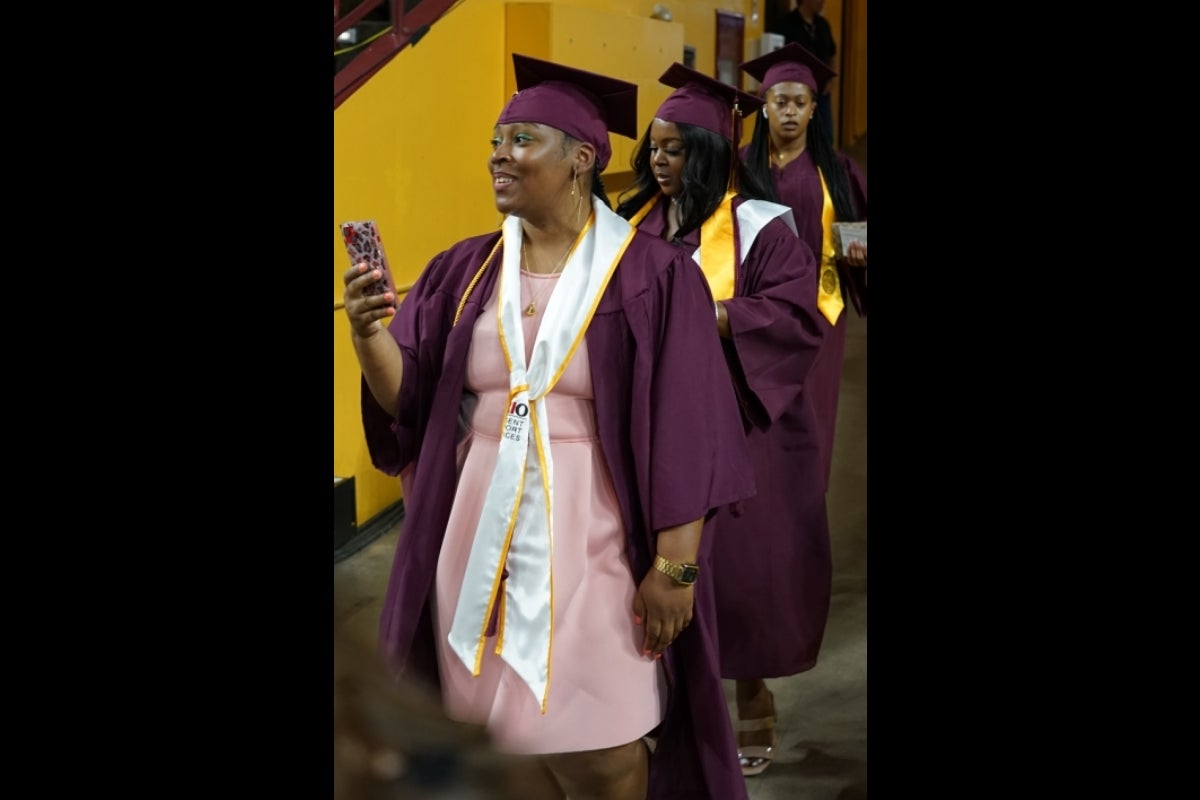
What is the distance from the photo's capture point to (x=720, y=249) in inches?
121

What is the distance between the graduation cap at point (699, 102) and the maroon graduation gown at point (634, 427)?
0.92 meters

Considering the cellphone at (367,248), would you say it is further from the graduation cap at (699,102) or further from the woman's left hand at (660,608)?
the graduation cap at (699,102)

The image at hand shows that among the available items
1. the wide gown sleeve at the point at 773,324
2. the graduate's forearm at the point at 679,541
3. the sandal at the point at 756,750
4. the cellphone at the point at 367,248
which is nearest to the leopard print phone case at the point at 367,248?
the cellphone at the point at 367,248

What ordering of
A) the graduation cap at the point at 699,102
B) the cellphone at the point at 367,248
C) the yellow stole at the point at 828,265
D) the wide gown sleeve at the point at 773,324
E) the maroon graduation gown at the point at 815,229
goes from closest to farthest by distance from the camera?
the cellphone at the point at 367,248 → the wide gown sleeve at the point at 773,324 → the graduation cap at the point at 699,102 → the yellow stole at the point at 828,265 → the maroon graduation gown at the point at 815,229

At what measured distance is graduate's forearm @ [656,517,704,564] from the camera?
2.14 metres

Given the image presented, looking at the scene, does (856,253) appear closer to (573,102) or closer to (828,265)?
(828,265)

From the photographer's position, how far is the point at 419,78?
3600mm

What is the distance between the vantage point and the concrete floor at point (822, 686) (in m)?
3.14

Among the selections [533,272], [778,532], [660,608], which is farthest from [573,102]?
[778,532]

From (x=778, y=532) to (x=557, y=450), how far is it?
132 centimetres

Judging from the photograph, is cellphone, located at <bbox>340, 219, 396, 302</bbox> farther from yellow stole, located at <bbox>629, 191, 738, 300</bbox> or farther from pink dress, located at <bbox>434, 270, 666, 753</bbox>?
yellow stole, located at <bbox>629, 191, 738, 300</bbox>
